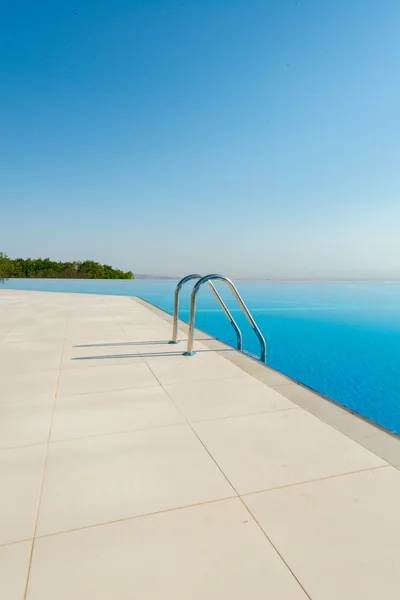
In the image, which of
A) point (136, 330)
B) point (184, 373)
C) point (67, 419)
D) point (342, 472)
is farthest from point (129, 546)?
point (136, 330)

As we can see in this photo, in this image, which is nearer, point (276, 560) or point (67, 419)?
point (276, 560)

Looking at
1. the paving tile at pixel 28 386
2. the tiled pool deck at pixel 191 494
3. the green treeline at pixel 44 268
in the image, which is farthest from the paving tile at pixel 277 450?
the green treeline at pixel 44 268

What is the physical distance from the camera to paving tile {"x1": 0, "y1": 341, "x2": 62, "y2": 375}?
346 cm

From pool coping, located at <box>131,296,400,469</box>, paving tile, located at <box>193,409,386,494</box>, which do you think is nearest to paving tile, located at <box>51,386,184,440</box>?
paving tile, located at <box>193,409,386,494</box>

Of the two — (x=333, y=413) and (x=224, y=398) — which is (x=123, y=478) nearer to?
(x=224, y=398)

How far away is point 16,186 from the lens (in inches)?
690

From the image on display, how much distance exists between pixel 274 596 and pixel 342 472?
845mm

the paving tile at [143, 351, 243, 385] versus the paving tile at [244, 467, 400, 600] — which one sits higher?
the paving tile at [143, 351, 243, 385]

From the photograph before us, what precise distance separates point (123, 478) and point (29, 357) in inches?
113

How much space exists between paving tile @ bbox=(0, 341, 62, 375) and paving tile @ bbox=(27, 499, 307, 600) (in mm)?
2538

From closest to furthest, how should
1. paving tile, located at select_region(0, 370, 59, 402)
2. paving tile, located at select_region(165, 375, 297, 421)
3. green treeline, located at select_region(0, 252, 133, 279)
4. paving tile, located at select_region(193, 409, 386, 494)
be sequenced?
paving tile, located at select_region(193, 409, 386, 494) < paving tile, located at select_region(165, 375, 297, 421) < paving tile, located at select_region(0, 370, 59, 402) < green treeline, located at select_region(0, 252, 133, 279)

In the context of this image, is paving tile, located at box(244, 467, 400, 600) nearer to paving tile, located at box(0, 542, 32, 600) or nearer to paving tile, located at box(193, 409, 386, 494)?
paving tile, located at box(193, 409, 386, 494)

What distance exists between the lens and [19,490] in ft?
4.99

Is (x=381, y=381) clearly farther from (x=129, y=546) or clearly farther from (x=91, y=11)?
(x=91, y=11)
